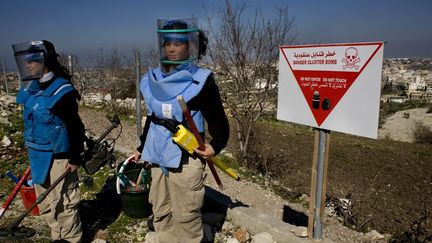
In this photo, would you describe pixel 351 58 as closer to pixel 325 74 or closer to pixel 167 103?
pixel 325 74

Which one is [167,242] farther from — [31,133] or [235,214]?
[31,133]

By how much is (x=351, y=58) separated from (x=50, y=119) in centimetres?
258

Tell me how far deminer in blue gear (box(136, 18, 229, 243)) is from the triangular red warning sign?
777 millimetres

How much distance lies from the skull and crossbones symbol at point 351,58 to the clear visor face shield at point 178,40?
3.84 feet

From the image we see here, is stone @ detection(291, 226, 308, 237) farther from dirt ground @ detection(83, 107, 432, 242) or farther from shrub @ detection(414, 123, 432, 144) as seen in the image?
shrub @ detection(414, 123, 432, 144)

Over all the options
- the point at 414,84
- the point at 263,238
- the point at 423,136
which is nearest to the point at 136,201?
the point at 263,238

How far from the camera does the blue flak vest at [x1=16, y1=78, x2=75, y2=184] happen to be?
2916 mm

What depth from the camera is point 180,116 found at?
8.57 feet

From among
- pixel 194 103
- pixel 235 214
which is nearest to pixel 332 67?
pixel 194 103

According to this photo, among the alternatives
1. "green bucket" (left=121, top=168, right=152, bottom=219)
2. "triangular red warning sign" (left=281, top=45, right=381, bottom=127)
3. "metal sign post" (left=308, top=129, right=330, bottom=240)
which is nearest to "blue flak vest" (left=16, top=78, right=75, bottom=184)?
"green bucket" (left=121, top=168, right=152, bottom=219)

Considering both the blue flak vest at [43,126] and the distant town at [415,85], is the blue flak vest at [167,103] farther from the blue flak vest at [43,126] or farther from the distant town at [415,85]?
the distant town at [415,85]

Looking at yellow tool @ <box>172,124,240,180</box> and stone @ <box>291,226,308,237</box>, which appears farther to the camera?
stone @ <box>291,226,308,237</box>

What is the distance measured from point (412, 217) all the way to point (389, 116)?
3146cm

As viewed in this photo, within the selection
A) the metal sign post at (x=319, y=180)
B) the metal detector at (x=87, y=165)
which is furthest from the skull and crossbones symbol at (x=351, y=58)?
the metal detector at (x=87, y=165)
